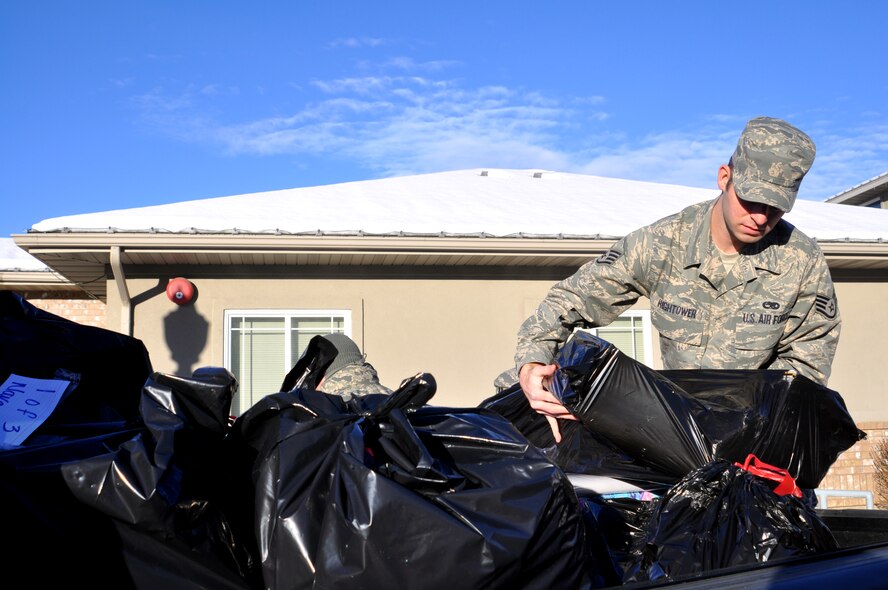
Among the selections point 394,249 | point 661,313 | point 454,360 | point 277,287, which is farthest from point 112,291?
point 661,313

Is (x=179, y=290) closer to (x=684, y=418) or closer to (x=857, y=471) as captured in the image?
(x=684, y=418)

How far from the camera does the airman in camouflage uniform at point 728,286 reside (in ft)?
10.2

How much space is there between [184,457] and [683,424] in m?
1.39

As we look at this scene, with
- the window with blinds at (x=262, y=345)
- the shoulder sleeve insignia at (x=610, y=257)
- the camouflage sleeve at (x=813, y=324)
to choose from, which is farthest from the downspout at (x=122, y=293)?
the camouflage sleeve at (x=813, y=324)

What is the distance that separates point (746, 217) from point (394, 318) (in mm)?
6285

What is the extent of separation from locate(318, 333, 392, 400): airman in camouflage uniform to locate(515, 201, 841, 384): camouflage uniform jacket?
5.14 ft

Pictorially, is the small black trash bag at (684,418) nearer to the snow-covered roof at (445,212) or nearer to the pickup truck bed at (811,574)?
the pickup truck bed at (811,574)

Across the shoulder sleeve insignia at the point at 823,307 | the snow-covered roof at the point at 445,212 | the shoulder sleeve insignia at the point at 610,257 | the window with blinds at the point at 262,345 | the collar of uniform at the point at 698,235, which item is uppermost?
A: the snow-covered roof at the point at 445,212

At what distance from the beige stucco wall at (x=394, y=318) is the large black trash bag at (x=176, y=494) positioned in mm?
6953

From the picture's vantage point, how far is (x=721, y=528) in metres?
2.12

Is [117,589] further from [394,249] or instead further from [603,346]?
[394,249]

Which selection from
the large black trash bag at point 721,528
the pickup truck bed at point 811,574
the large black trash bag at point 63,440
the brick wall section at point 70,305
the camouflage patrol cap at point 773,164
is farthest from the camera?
the brick wall section at point 70,305

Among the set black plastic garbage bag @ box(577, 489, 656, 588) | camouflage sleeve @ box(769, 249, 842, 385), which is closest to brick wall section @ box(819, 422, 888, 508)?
camouflage sleeve @ box(769, 249, 842, 385)

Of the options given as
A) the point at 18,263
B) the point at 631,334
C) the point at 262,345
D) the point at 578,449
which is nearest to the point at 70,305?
the point at 18,263
